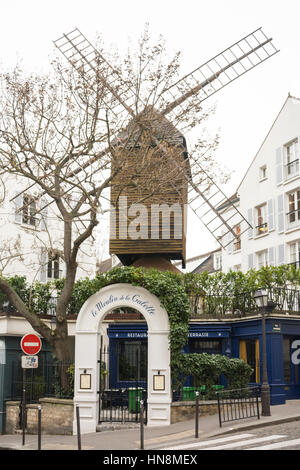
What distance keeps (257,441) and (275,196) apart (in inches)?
791

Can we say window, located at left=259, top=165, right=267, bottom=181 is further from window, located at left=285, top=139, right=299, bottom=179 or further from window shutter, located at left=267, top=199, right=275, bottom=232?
window, located at left=285, top=139, right=299, bottom=179

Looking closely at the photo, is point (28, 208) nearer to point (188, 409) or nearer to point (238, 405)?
point (188, 409)

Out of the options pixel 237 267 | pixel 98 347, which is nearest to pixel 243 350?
pixel 98 347

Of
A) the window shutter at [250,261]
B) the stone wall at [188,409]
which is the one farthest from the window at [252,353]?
the window shutter at [250,261]

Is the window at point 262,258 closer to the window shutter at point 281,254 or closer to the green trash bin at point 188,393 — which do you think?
the window shutter at point 281,254

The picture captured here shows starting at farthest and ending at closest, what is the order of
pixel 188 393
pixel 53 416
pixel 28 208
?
pixel 28 208 → pixel 188 393 → pixel 53 416

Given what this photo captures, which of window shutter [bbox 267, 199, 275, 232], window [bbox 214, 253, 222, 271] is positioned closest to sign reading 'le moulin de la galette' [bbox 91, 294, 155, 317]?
window shutter [bbox 267, 199, 275, 232]

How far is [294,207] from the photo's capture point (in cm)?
2966

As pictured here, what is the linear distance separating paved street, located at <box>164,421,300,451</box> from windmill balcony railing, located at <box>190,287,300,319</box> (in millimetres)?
6849

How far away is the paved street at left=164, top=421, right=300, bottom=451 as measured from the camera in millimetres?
11634

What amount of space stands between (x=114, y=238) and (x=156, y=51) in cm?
798
